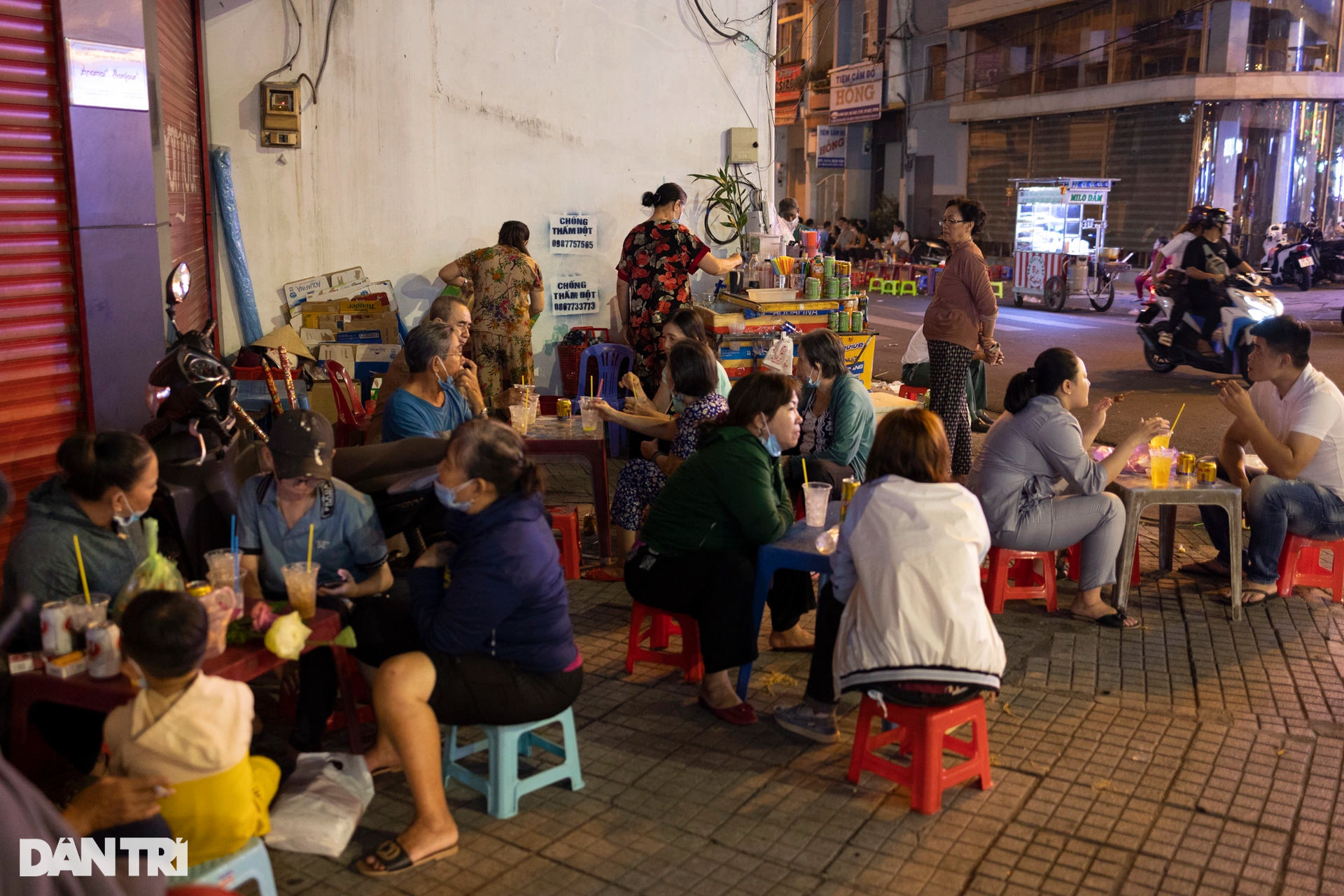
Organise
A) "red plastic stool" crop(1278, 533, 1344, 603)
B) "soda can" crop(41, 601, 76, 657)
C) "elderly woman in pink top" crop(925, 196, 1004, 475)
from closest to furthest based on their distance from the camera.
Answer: "soda can" crop(41, 601, 76, 657) → "red plastic stool" crop(1278, 533, 1344, 603) → "elderly woman in pink top" crop(925, 196, 1004, 475)

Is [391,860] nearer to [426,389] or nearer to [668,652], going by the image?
[668,652]

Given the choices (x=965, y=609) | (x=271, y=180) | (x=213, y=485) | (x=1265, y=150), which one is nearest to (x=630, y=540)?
(x=213, y=485)

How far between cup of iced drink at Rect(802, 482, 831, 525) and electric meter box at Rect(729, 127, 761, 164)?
238 inches

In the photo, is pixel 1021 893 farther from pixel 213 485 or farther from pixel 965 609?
pixel 213 485

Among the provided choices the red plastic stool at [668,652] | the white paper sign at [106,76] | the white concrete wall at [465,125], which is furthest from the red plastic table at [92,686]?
the white concrete wall at [465,125]

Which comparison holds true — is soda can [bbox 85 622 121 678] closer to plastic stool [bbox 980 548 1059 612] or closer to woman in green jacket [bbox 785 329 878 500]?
woman in green jacket [bbox 785 329 878 500]

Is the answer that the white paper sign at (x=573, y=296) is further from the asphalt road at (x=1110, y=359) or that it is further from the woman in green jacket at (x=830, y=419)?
the woman in green jacket at (x=830, y=419)

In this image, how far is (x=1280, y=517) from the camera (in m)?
5.60

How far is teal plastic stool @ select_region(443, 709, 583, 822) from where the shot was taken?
365cm

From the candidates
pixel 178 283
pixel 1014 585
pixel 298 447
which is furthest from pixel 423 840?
pixel 1014 585

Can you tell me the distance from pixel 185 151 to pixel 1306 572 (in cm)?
722

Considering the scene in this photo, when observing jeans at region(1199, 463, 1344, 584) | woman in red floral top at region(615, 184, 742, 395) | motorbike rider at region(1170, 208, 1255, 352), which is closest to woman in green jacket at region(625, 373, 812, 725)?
jeans at region(1199, 463, 1344, 584)

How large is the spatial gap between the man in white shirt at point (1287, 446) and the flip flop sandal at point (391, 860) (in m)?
4.34

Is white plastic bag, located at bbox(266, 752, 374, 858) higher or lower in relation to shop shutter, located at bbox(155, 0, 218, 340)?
lower
